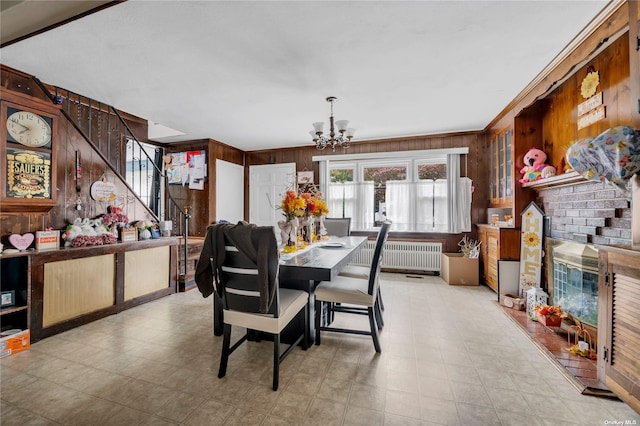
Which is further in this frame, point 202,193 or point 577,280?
point 202,193

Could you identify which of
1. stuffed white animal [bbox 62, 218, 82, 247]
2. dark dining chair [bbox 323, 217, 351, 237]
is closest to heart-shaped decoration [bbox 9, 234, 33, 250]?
stuffed white animal [bbox 62, 218, 82, 247]

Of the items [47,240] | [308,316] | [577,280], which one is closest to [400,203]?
[577,280]

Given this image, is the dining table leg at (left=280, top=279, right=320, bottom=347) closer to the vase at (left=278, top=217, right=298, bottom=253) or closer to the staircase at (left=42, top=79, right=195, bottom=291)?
the vase at (left=278, top=217, right=298, bottom=253)

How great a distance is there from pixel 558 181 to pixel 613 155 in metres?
1.23

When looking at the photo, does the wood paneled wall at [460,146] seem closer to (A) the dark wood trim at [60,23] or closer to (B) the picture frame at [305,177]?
(B) the picture frame at [305,177]

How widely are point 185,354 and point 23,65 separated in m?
3.01

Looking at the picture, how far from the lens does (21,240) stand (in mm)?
2490

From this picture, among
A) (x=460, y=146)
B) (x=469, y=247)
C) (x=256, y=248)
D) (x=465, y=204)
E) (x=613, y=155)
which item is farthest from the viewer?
(x=460, y=146)

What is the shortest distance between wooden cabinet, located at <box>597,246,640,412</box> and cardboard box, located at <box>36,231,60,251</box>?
4541 mm

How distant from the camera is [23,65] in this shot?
2500 millimetres

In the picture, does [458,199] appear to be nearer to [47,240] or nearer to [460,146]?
[460,146]

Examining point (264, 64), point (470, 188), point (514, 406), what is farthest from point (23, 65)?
point (470, 188)

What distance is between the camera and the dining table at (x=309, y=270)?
189 cm

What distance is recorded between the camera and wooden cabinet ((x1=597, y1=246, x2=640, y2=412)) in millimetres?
1528
